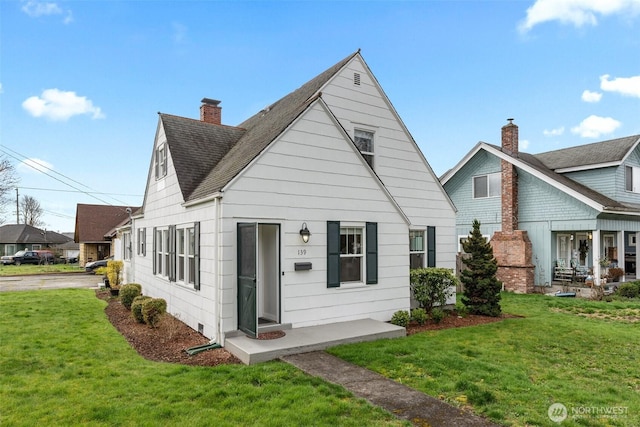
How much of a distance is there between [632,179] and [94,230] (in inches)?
1589

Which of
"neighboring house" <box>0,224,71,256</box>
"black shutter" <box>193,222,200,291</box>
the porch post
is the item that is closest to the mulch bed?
"black shutter" <box>193,222,200,291</box>

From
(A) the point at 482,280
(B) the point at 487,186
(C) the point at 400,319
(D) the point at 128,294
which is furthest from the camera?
(B) the point at 487,186

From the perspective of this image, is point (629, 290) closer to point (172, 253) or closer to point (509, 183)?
point (509, 183)

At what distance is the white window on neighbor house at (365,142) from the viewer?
10672mm

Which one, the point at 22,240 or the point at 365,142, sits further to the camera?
the point at 22,240

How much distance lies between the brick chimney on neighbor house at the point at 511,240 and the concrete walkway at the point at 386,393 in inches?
524

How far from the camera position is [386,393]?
5004 mm

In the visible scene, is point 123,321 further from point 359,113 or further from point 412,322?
point 359,113

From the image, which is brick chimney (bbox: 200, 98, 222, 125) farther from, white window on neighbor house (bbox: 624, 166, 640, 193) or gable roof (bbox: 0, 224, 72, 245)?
gable roof (bbox: 0, 224, 72, 245)

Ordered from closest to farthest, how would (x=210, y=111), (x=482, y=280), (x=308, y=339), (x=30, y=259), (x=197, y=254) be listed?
(x=308, y=339), (x=197, y=254), (x=482, y=280), (x=210, y=111), (x=30, y=259)

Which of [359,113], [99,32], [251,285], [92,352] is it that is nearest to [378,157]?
[359,113]

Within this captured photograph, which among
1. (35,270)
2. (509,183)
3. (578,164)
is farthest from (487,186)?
(35,270)

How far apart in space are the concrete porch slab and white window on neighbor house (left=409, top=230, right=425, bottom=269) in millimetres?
3019

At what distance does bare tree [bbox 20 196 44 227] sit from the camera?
59066mm
